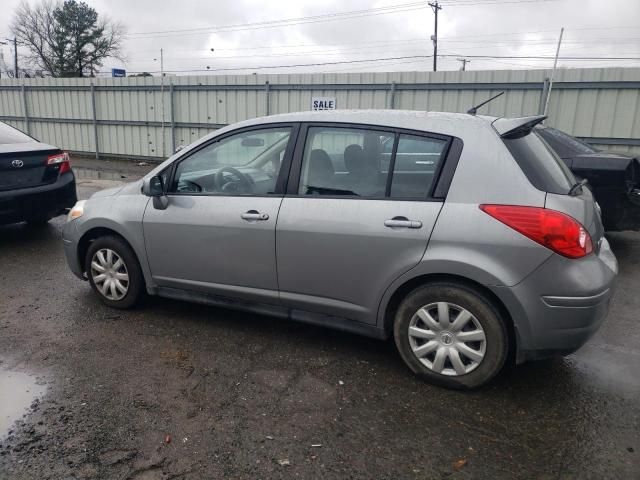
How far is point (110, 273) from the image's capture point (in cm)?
426

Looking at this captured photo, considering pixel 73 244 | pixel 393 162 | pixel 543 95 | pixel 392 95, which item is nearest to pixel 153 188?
pixel 73 244

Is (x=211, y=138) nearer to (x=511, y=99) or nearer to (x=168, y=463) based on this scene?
(x=168, y=463)

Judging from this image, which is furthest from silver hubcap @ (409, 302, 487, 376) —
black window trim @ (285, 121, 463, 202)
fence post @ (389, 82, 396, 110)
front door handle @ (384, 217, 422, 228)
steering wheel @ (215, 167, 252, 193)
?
fence post @ (389, 82, 396, 110)

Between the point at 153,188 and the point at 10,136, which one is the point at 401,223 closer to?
the point at 153,188

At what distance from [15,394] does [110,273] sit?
1.38 m

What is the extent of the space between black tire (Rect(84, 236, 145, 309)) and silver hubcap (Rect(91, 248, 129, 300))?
0.10ft

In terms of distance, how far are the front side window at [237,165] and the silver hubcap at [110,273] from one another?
0.82 metres

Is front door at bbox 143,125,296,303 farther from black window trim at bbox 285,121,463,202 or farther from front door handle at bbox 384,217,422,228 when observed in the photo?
front door handle at bbox 384,217,422,228

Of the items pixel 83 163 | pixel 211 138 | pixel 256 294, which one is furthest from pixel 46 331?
pixel 83 163

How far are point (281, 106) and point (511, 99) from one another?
5523 mm

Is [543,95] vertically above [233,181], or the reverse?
[543,95]

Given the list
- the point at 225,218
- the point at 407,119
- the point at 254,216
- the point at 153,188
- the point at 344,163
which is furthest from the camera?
the point at 153,188

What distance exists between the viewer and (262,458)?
2486 millimetres

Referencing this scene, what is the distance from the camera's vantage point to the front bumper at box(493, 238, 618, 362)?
110 inches
